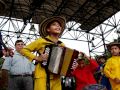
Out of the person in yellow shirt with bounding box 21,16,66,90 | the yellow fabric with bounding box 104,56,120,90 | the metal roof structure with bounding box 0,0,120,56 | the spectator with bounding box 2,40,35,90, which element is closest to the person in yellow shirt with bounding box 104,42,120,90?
the yellow fabric with bounding box 104,56,120,90

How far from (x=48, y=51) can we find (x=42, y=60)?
13 centimetres

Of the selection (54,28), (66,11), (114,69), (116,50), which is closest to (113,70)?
(114,69)

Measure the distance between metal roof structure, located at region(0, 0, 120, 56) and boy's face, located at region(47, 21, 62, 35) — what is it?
12.6 m

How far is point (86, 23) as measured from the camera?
21.0 metres

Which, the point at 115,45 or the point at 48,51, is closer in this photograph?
the point at 48,51

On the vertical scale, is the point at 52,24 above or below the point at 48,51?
above

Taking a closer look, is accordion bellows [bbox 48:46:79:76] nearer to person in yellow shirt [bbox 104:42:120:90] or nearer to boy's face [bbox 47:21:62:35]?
boy's face [bbox 47:21:62:35]

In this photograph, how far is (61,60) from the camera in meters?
4.23

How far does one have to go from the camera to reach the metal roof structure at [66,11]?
17.8 m

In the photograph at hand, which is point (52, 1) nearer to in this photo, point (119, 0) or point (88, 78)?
point (119, 0)

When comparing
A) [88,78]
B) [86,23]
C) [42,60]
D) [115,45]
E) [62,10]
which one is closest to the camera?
[42,60]

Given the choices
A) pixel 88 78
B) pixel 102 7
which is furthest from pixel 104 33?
pixel 88 78

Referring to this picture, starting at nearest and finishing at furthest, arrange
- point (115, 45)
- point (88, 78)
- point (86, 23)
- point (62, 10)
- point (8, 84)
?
1. point (115, 45)
2. point (8, 84)
3. point (88, 78)
4. point (62, 10)
5. point (86, 23)

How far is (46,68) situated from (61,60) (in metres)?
0.21
